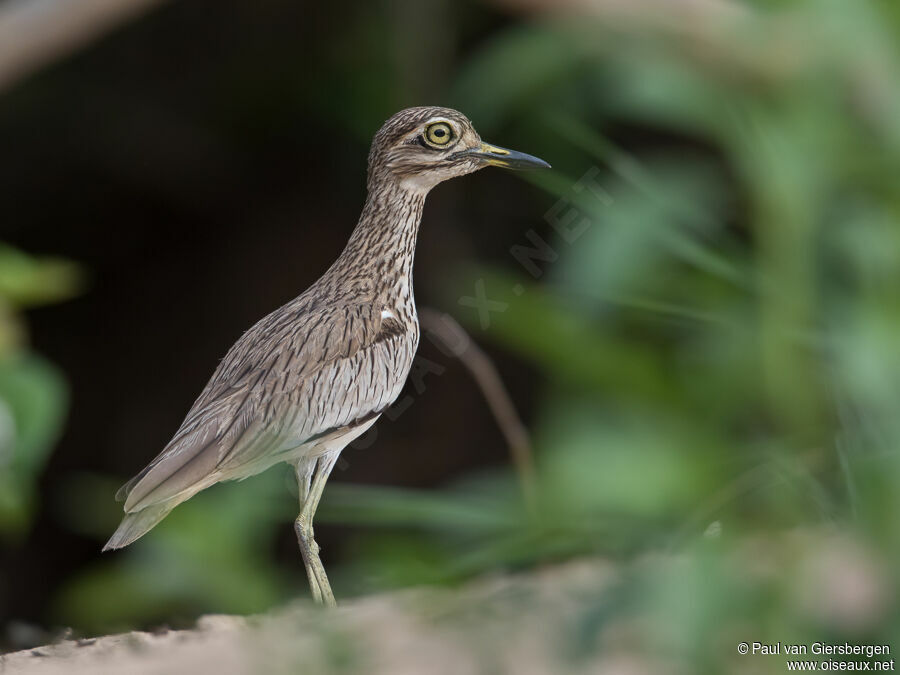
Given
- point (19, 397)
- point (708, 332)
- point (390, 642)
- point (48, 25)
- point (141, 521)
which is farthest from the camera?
point (708, 332)

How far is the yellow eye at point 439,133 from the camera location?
43 cm

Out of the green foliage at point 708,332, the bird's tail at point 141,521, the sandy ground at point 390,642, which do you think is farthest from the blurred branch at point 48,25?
the bird's tail at point 141,521

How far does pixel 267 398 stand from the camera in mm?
391

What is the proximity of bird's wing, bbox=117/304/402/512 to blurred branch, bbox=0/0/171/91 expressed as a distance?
1.91 feet

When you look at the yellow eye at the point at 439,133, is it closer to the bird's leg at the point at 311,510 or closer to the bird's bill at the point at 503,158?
the bird's bill at the point at 503,158

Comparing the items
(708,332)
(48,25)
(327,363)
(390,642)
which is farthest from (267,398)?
(708,332)

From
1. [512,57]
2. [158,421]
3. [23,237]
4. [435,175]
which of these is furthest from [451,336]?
[23,237]

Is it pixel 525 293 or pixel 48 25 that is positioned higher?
pixel 48 25

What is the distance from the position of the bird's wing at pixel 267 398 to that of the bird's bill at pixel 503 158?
0.21 feet

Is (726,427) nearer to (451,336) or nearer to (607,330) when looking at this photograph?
(607,330)

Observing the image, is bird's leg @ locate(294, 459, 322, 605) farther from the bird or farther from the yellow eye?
the yellow eye

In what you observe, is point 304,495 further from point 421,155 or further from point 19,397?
point 19,397

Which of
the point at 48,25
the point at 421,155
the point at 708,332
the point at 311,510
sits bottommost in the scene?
the point at 708,332

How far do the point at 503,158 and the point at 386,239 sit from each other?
0.16 ft
